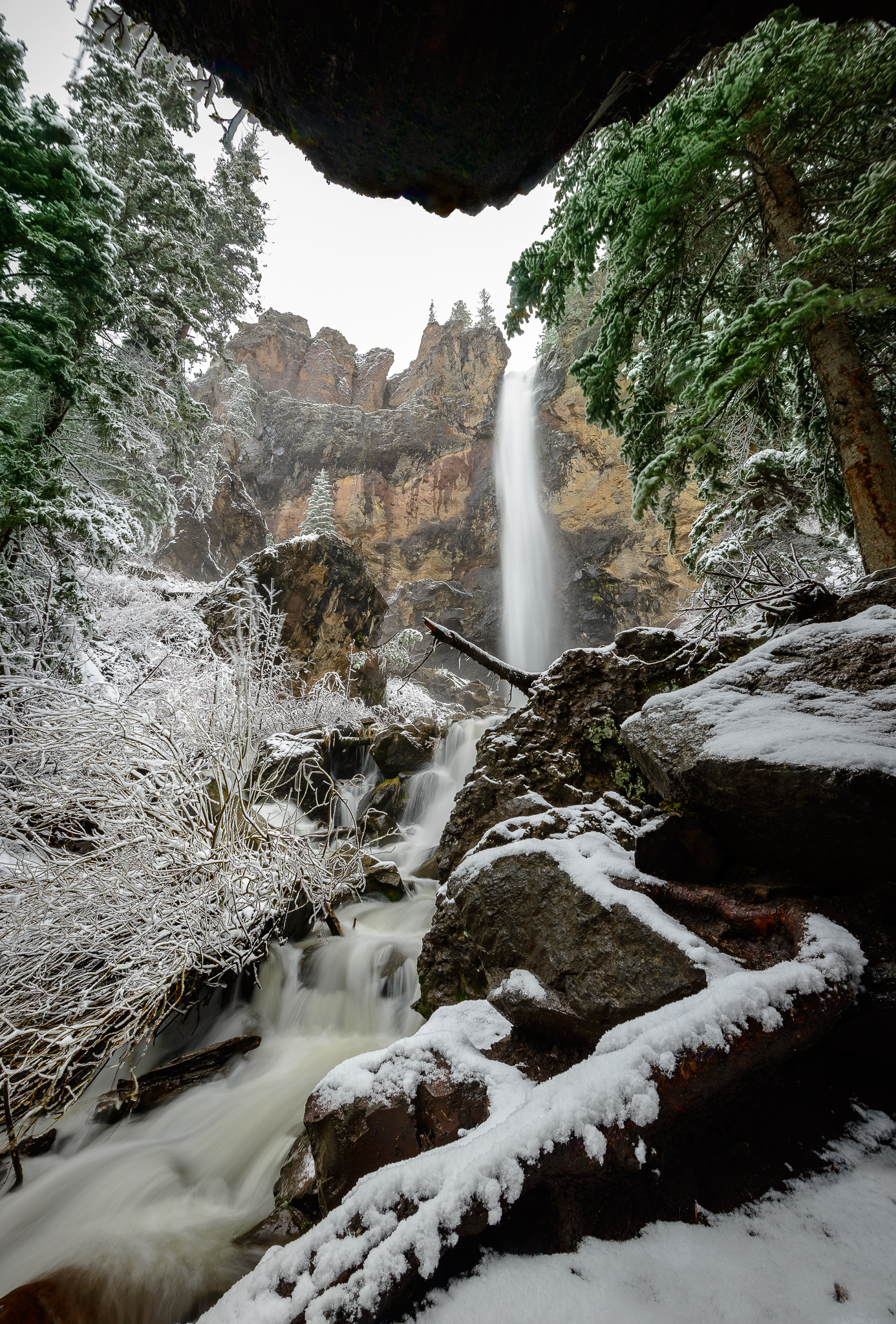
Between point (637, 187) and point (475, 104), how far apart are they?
383 cm

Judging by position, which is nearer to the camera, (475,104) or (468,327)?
(475,104)

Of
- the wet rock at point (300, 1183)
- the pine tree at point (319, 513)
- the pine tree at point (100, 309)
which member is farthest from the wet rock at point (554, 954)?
the pine tree at point (319, 513)

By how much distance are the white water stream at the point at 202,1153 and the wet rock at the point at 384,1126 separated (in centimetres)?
129

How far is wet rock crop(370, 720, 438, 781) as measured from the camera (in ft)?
36.9

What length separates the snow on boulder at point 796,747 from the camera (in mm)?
1859

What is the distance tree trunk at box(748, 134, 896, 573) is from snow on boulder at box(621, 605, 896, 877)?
194cm

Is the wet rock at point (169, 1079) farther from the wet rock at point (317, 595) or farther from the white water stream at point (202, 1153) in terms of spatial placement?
the wet rock at point (317, 595)

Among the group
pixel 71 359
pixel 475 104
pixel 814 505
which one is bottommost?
pixel 475 104

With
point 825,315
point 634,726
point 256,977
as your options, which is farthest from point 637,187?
point 256,977

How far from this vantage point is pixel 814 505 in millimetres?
5594

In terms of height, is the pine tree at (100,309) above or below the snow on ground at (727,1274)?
above

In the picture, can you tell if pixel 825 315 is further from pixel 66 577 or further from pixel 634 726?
pixel 66 577

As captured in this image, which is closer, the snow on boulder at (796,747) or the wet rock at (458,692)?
the snow on boulder at (796,747)

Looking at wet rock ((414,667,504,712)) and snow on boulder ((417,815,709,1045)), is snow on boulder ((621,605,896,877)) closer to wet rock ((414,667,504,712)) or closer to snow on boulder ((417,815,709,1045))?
snow on boulder ((417,815,709,1045))
